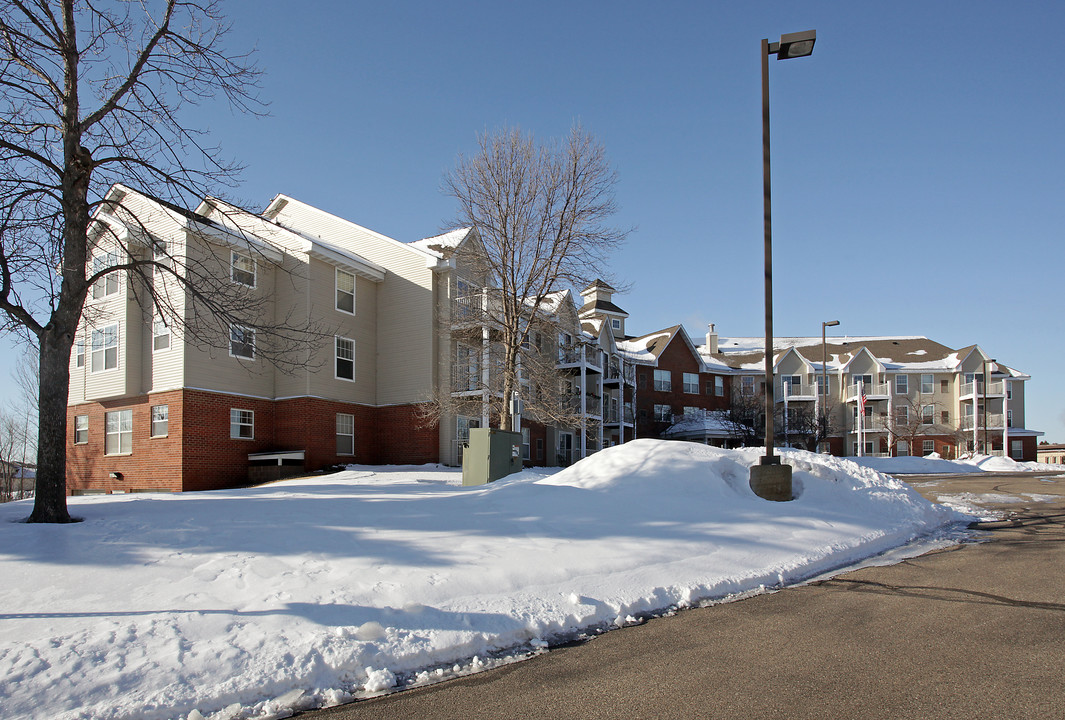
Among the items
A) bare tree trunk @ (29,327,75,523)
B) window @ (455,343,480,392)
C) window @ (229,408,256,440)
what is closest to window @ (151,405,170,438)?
window @ (229,408,256,440)

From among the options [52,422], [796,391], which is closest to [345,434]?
[52,422]

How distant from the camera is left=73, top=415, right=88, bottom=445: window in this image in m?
25.0

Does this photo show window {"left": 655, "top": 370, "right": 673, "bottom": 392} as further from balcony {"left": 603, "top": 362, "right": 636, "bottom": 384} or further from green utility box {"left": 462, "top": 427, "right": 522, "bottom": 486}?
green utility box {"left": 462, "top": 427, "right": 522, "bottom": 486}

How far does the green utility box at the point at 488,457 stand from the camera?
1561cm

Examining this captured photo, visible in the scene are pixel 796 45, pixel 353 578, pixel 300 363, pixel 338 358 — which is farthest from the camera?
pixel 338 358

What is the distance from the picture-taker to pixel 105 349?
2394cm

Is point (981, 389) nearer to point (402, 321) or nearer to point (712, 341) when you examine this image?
point (712, 341)

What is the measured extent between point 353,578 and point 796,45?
1045cm

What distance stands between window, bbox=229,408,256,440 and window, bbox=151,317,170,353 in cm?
289

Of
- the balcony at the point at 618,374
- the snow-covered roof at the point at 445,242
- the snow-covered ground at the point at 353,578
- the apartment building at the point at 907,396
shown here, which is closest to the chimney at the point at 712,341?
the apartment building at the point at 907,396

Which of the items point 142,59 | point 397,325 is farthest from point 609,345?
point 142,59

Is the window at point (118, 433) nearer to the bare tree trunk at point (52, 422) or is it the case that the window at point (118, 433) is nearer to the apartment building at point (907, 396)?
the bare tree trunk at point (52, 422)

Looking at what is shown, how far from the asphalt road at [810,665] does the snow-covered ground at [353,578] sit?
463mm

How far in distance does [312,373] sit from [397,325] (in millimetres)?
4038
